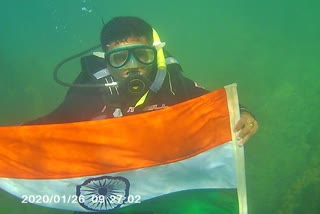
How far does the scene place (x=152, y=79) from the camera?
9.96ft

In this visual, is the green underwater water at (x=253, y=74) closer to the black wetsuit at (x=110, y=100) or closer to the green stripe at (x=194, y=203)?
the green stripe at (x=194, y=203)

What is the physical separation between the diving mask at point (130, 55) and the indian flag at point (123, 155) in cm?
73

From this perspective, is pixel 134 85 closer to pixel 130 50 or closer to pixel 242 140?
pixel 130 50

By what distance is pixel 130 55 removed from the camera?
2.97 metres

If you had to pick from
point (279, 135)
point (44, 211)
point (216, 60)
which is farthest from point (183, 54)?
point (44, 211)

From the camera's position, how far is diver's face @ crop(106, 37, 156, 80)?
297cm

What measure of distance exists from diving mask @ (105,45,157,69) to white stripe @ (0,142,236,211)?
985 millimetres

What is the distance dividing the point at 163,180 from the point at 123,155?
34 centimetres

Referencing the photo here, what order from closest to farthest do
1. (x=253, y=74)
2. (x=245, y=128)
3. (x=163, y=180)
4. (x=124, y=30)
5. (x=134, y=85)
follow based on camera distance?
(x=245, y=128)
(x=163, y=180)
(x=134, y=85)
(x=124, y=30)
(x=253, y=74)

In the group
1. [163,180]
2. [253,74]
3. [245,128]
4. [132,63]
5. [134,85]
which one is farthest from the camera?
[253,74]

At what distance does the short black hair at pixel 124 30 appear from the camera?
10.3ft

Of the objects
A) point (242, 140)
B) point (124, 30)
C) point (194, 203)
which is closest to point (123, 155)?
point (194, 203)

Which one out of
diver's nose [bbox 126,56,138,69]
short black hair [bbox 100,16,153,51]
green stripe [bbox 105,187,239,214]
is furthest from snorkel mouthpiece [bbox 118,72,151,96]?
green stripe [bbox 105,187,239,214]

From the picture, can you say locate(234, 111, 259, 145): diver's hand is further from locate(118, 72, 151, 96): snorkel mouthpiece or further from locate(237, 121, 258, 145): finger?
locate(118, 72, 151, 96): snorkel mouthpiece
